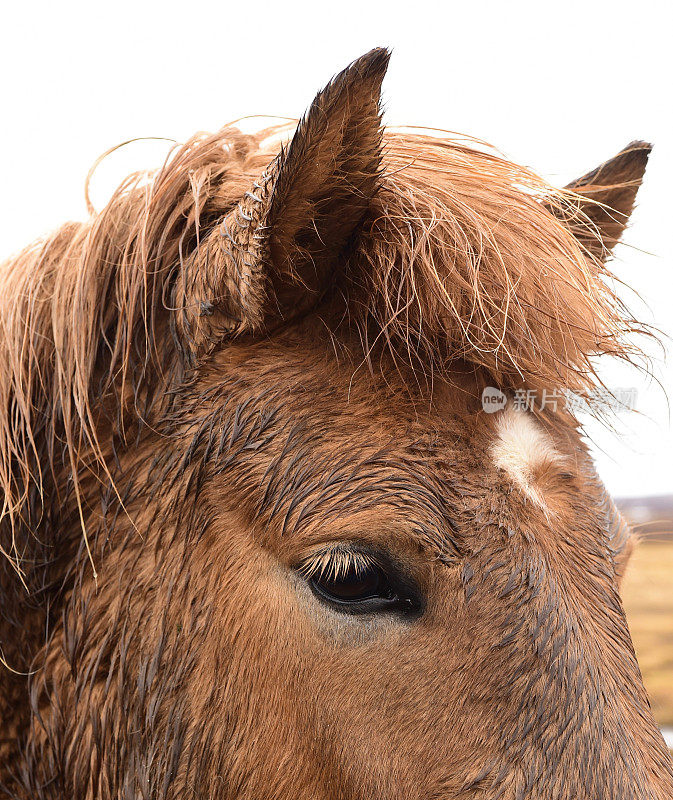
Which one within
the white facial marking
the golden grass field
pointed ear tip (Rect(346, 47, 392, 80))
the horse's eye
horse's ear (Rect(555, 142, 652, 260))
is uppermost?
pointed ear tip (Rect(346, 47, 392, 80))

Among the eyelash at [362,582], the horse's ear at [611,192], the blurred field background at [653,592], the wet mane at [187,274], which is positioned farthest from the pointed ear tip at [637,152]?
the eyelash at [362,582]

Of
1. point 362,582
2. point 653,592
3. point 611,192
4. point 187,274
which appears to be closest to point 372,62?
point 187,274

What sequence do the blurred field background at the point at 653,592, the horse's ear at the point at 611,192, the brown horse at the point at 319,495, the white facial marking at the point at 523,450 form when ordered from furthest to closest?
1. the blurred field background at the point at 653,592
2. the horse's ear at the point at 611,192
3. the white facial marking at the point at 523,450
4. the brown horse at the point at 319,495

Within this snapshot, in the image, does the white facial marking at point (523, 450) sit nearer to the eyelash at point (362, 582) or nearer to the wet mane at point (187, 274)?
the wet mane at point (187, 274)

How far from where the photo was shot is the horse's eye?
127 cm

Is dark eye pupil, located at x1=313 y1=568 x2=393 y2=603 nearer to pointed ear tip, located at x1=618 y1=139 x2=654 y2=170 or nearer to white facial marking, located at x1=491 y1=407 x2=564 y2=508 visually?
white facial marking, located at x1=491 y1=407 x2=564 y2=508

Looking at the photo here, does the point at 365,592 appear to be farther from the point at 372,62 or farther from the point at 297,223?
the point at 372,62

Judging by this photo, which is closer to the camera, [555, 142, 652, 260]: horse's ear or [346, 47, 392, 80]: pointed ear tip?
[346, 47, 392, 80]: pointed ear tip

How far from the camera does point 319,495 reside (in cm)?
130

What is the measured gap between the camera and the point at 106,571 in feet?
4.79

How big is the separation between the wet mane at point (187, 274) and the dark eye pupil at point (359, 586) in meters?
0.40

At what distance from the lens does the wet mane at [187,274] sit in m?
1.40

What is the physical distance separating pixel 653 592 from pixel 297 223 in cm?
227

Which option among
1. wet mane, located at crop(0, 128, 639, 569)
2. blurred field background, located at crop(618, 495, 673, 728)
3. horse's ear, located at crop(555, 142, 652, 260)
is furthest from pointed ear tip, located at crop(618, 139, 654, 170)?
blurred field background, located at crop(618, 495, 673, 728)
